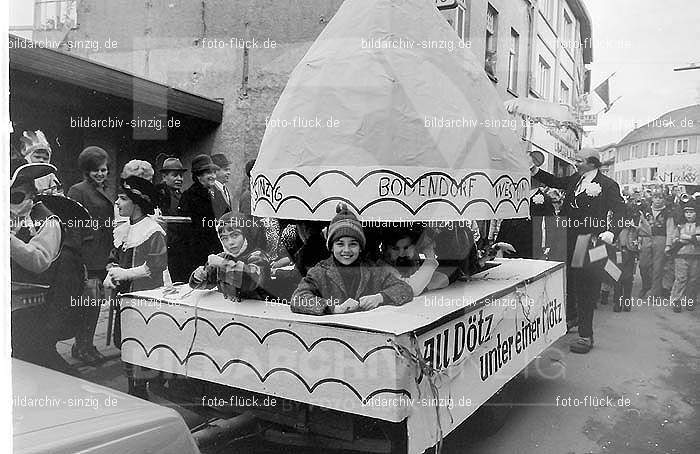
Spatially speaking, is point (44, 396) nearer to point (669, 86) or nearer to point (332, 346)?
point (332, 346)

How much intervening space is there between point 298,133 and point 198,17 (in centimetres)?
306

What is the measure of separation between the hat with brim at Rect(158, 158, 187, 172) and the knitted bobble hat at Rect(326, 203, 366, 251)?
1875 millimetres

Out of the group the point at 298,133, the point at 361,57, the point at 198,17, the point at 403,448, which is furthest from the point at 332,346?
the point at 198,17

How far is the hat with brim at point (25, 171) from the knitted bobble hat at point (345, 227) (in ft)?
4.26

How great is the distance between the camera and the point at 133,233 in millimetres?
3391

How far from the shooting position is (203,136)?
17.4 ft

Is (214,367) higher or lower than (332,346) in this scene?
lower

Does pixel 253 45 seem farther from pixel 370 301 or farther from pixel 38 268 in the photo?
pixel 370 301

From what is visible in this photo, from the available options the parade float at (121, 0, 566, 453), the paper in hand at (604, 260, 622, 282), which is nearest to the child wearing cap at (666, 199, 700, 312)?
the parade float at (121, 0, 566, 453)

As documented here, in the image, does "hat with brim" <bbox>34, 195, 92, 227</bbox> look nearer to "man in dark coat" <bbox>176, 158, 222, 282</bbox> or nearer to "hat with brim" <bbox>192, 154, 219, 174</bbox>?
"man in dark coat" <bbox>176, 158, 222, 282</bbox>

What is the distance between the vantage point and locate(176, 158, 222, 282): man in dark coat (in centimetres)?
372

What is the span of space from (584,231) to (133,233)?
3.15 metres

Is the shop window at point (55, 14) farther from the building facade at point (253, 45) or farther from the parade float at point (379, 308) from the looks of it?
the parade float at point (379, 308)

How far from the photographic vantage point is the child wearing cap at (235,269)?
2.50 m
